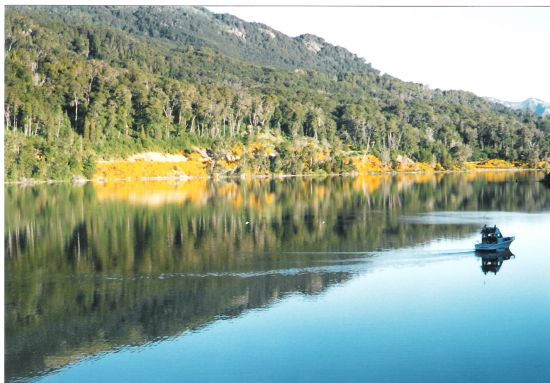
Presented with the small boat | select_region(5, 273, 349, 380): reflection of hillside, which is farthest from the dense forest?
the small boat

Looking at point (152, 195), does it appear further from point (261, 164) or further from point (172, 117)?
point (172, 117)

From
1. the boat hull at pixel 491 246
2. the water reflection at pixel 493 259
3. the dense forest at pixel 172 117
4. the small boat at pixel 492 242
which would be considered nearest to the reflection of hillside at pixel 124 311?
the water reflection at pixel 493 259

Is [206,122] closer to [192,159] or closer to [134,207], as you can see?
[192,159]

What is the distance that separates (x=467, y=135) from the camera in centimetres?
14775

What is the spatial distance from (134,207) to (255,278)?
84.5 feet

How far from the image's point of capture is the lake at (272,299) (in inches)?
661

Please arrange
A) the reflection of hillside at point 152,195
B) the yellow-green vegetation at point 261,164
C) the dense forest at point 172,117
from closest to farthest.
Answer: the reflection of hillside at point 152,195 → the dense forest at point 172,117 → the yellow-green vegetation at point 261,164

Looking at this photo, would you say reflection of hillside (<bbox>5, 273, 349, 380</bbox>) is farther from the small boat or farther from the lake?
the small boat

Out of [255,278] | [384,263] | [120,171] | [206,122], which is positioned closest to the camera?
[255,278]

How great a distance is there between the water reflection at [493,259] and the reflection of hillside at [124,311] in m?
6.62

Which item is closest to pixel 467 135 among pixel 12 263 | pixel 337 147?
pixel 337 147

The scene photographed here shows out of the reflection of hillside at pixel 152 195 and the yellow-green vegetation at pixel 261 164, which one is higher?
the yellow-green vegetation at pixel 261 164

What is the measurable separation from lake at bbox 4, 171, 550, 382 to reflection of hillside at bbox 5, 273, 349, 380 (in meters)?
0.07

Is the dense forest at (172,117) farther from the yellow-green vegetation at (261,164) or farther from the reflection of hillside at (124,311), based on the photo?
the reflection of hillside at (124,311)
